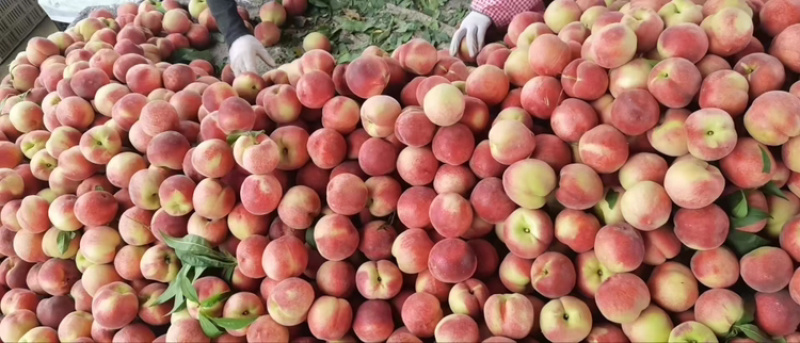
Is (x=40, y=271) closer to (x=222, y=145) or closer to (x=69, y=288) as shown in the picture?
(x=69, y=288)

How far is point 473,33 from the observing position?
1.90 metres

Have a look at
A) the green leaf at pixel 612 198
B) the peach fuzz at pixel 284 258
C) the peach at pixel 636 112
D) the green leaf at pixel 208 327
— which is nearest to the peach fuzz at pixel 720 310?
the green leaf at pixel 612 198

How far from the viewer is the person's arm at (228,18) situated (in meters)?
2.22

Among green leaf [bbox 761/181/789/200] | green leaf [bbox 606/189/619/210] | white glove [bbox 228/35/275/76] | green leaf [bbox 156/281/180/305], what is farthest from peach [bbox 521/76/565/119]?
white glove [bbox 228/35/275/76]

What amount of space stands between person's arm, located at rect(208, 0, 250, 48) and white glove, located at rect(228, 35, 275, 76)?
13 centimetres

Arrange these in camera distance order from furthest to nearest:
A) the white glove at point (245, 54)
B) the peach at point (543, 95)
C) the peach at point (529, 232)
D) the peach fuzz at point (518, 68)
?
1. the white glove at point (245, 54)
2. the peach fuzz at point (518, 68)
3. the peach at point (543, 95)
4. the peach at point (529, 232)

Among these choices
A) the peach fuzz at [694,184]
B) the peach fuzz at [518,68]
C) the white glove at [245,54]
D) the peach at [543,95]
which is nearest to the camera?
the peach fuzz at [694,184]

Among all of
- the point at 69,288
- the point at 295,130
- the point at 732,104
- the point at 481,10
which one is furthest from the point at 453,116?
the point at 69,288

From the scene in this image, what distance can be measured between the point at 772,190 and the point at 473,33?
1.09m

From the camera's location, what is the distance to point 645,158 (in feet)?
3.51

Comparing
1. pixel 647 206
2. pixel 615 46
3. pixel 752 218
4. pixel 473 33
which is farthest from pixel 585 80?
pixel 473 33

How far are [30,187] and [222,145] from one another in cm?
74

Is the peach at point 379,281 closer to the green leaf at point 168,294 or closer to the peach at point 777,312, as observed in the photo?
the green leaf at point 168,294

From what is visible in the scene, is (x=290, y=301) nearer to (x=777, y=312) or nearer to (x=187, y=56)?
(x=777, y=312)
